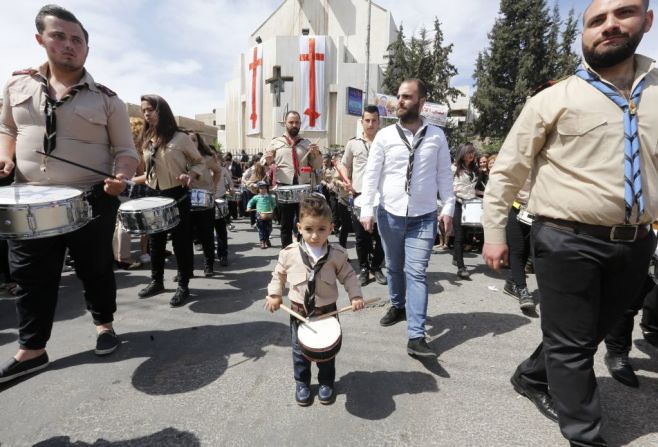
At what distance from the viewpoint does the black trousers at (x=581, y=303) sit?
6.15 feet

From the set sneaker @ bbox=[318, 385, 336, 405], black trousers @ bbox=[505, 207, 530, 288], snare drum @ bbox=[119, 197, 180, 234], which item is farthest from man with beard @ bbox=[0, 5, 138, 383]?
black trousers @ bbox=[505, 207, 530, 288]

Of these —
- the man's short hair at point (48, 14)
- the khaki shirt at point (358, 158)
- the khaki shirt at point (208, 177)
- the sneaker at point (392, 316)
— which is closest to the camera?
the man's short hair at point (48, 14)

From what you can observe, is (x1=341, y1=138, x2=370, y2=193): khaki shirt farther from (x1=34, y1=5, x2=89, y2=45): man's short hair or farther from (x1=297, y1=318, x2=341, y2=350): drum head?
(x1=34, y1=5, x2=89, y2=45): man's short hair

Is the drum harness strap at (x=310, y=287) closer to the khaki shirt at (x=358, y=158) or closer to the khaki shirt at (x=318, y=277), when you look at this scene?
the khaki shirt at (x=318, y=277)

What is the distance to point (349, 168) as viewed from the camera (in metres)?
5.36

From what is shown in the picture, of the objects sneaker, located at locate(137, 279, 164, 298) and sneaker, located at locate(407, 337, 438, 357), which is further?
sneaker, located at locate(137, 279, 164, 298)

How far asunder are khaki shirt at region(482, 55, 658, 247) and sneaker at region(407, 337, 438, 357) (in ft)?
4.51

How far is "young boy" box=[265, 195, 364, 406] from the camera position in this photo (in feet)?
7.92

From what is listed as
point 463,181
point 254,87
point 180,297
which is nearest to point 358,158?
point 463,181

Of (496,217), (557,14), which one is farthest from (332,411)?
(557,14)

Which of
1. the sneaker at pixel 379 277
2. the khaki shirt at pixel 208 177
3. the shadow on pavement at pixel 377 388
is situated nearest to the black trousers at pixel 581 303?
the shadow on pavement at pixel 377 388

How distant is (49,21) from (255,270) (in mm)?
3917

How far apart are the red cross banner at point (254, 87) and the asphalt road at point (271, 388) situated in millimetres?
33264

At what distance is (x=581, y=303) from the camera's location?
1918 mm
